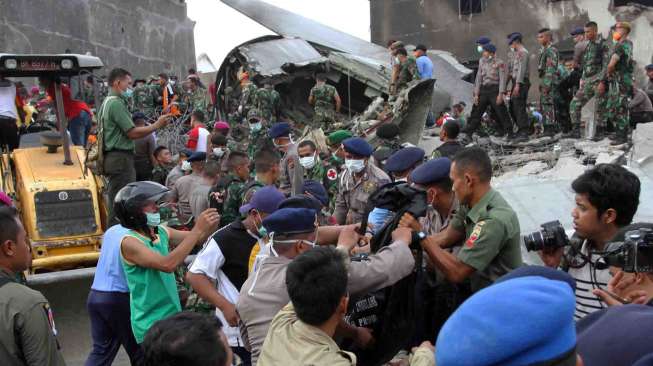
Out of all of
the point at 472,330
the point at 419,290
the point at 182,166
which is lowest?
the point at 182,166

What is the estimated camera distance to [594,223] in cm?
312

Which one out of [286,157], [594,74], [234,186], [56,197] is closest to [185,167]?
[286,157]

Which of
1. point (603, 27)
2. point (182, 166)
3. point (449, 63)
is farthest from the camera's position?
point (603, 27)

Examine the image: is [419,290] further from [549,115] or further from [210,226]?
[549,115]

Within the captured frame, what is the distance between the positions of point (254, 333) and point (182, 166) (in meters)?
6.10

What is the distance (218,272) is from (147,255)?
1.45 feet

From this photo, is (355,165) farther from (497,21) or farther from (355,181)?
(497,21)

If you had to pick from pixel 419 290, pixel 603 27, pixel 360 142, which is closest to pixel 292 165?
pixel 360 142

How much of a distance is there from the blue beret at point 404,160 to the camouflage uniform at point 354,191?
2.42ft

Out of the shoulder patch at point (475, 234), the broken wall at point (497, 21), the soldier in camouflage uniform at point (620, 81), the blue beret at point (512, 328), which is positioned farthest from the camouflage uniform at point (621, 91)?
the broken wall at point (497, 21)

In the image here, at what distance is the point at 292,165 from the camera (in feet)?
24.6

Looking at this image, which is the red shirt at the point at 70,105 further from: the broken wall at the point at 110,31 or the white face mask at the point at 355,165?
the broken wall at the point at 110,31

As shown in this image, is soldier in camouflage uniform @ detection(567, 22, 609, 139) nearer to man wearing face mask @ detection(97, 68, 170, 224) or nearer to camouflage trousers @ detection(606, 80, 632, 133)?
camouflage trousers @ detection(606, 80, 632, 133)

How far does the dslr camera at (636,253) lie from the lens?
229 centimetres
